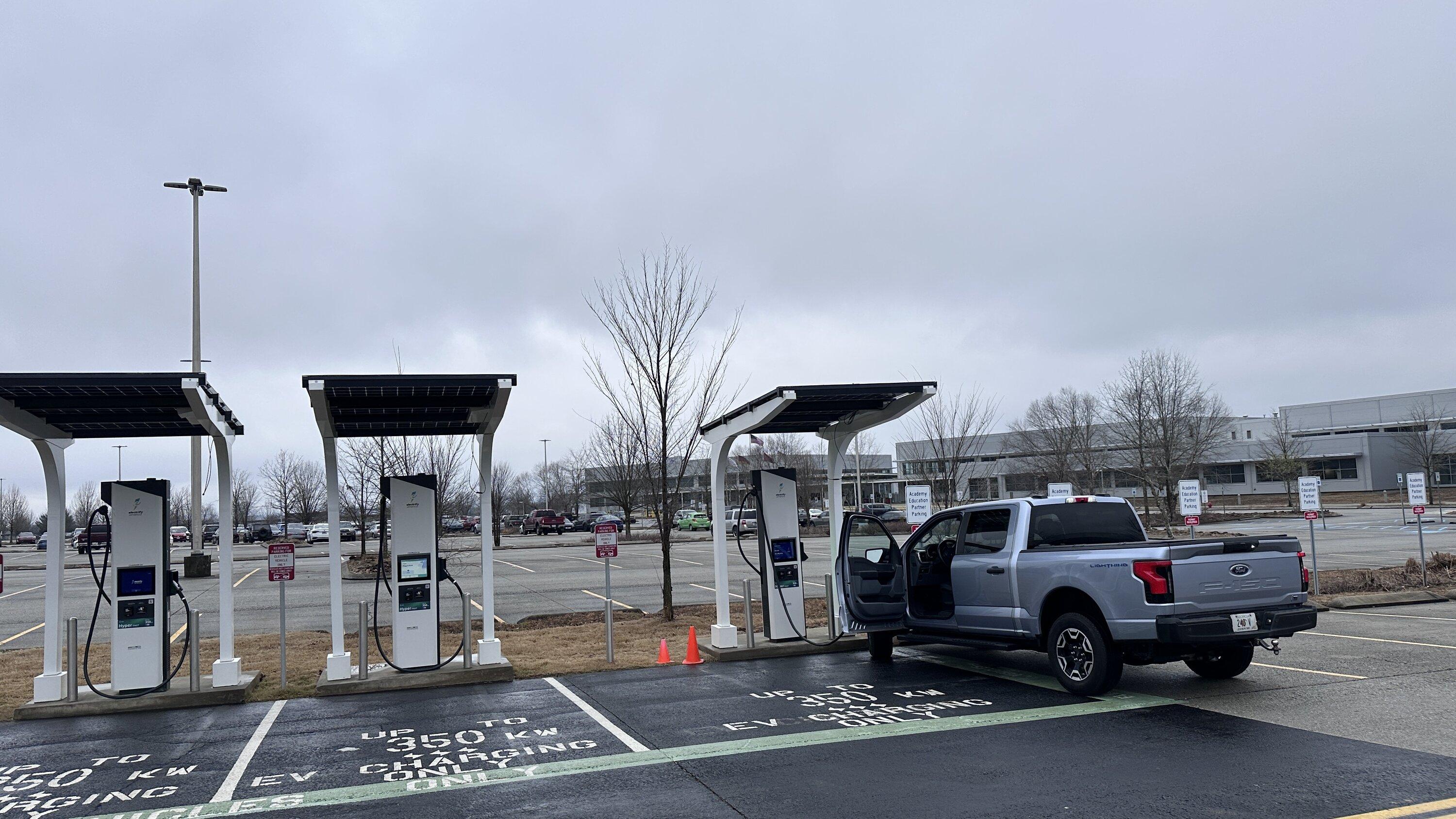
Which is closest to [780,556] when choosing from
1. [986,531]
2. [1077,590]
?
[986,531]

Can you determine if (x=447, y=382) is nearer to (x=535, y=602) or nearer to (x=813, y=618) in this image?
(x=813, y=618)

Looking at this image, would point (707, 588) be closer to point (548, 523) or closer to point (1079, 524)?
point (1079, 524)

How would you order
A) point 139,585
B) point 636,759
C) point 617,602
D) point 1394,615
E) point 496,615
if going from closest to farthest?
point 636,759 < point 139,585 < point 1394,615 < point 496,615 < point 617,602

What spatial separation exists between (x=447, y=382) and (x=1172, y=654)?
7.14 metres

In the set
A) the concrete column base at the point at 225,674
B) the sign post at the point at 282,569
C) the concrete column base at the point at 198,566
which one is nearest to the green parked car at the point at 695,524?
the concrete column base at the point at 198,566

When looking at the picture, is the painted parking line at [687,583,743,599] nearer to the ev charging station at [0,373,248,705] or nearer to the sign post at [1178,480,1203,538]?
the sign post at [1178,480,1203,538]

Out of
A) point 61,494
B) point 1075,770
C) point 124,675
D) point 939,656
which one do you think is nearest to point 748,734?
point 1075,770

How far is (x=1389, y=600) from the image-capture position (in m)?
15.5

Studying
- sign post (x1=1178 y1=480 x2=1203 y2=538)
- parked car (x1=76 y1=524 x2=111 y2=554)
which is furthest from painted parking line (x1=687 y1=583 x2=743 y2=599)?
parked car (x1=76 y1=524 x2=111 y2=554)

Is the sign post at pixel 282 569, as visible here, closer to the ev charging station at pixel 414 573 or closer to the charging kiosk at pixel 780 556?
the ev charging station at pixel 414 573

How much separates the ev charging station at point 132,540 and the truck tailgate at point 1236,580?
8.75 m

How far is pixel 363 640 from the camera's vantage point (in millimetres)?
9477

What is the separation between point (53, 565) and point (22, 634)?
8.84 meters

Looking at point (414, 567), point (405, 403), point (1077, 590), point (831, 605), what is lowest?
point (831, 605)
